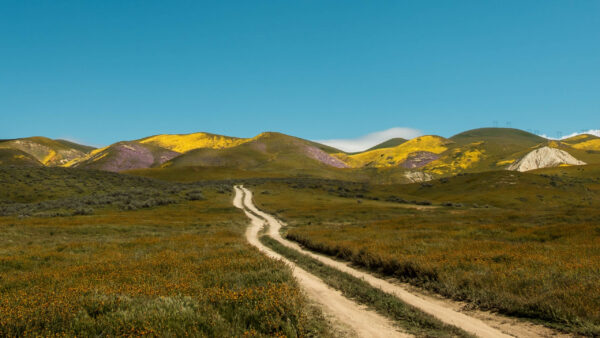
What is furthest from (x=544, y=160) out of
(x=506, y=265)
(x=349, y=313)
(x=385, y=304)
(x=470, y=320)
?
→ (x=349, y=313)

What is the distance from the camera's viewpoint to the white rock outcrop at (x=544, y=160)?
17350 centimetres

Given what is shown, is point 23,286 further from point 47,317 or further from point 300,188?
point 300,188

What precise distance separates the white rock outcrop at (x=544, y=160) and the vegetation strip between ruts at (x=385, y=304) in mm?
198803

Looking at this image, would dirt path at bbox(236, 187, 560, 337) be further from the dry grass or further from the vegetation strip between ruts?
the dry grass

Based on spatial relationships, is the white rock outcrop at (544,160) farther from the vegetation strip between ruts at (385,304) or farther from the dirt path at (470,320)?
the dirt path at (470,320)

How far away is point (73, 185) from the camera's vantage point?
85375mm

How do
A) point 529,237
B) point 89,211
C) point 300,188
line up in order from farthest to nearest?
point 300,188 < point 89,211 < point 529,237

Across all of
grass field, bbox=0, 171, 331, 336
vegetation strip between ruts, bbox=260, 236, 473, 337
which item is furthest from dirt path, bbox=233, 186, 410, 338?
grass field, bbox=0, 171, 331, 336

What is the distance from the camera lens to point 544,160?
571 ft

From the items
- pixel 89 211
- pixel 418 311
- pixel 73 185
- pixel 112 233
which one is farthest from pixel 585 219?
pixel 73 185

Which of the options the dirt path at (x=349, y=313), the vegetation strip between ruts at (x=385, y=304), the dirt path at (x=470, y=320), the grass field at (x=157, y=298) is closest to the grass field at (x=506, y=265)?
the dirt path at (x=470, y=320)

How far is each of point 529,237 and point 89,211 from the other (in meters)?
59.6

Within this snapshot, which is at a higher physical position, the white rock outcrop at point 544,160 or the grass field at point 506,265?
the white rock outcrop at point 544,160

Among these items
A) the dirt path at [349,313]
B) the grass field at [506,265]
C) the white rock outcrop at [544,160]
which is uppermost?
the white rock outcrop at [544,160]
